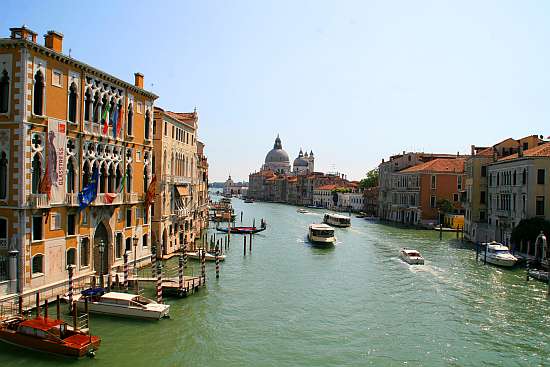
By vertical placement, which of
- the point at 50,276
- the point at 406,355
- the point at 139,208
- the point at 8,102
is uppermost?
the point at 8,102

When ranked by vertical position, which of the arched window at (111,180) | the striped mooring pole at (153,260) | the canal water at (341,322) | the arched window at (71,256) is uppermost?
the arched window at (111,180)

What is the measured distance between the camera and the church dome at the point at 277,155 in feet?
595

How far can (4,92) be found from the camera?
1683 centimetres

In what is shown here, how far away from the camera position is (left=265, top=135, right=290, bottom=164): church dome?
595 feet

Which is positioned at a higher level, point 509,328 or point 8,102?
point 8,102

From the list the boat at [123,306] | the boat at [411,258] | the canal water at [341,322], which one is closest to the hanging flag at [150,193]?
the canal water at [341,322]

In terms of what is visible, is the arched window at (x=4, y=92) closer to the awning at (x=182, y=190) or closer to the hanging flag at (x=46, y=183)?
the hanging flag at (x=46, y=183)

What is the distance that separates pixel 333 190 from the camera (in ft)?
352

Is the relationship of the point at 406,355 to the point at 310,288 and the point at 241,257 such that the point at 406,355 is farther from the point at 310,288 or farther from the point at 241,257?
the point at 241,257

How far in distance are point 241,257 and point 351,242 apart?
43.1 ft

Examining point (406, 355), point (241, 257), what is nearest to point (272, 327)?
point (406, 355)

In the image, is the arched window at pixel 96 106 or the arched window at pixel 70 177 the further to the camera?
the arched window at pixel 96 106

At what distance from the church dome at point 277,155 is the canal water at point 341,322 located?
151562mm

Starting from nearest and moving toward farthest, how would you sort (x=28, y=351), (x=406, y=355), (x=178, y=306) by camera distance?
1. (x=28, y=351)
2. (x=406, y=355)
3. (x=178, y=306)
